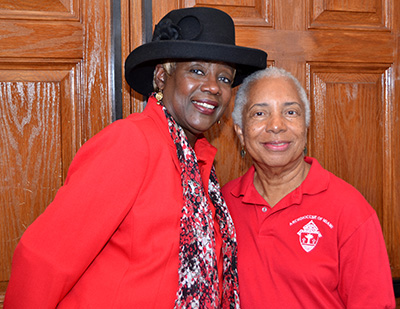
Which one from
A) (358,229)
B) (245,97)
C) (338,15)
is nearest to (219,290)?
(358,229)

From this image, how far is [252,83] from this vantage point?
58.4 inches

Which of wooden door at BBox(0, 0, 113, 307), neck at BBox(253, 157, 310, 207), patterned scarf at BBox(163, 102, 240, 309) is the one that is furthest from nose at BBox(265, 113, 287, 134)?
wooden door at BBox(0, 0, 113, 307)

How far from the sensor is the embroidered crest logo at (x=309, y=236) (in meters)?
1.33

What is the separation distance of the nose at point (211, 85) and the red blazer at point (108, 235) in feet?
0.80

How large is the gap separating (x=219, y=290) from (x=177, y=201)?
352mm

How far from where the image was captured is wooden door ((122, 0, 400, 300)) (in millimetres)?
1812

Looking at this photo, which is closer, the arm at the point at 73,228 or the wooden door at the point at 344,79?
the arm at the point at 73,228

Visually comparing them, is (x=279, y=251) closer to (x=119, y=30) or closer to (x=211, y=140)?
(x=211, y=140)

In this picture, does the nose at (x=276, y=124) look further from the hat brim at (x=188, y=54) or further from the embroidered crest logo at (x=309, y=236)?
the embroidered crest logo at (x=309, y=236)

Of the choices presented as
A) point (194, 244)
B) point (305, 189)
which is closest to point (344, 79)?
point (305, 189)

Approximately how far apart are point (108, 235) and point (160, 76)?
558mm

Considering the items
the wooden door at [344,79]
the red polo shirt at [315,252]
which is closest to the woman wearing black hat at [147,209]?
the red polo shirt at [315,252]

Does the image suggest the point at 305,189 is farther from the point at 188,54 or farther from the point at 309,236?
the point at 188,54

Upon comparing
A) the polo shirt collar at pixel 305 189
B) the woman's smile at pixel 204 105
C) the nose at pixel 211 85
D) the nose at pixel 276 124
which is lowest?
the polo shirt collar at pixel 305 189
